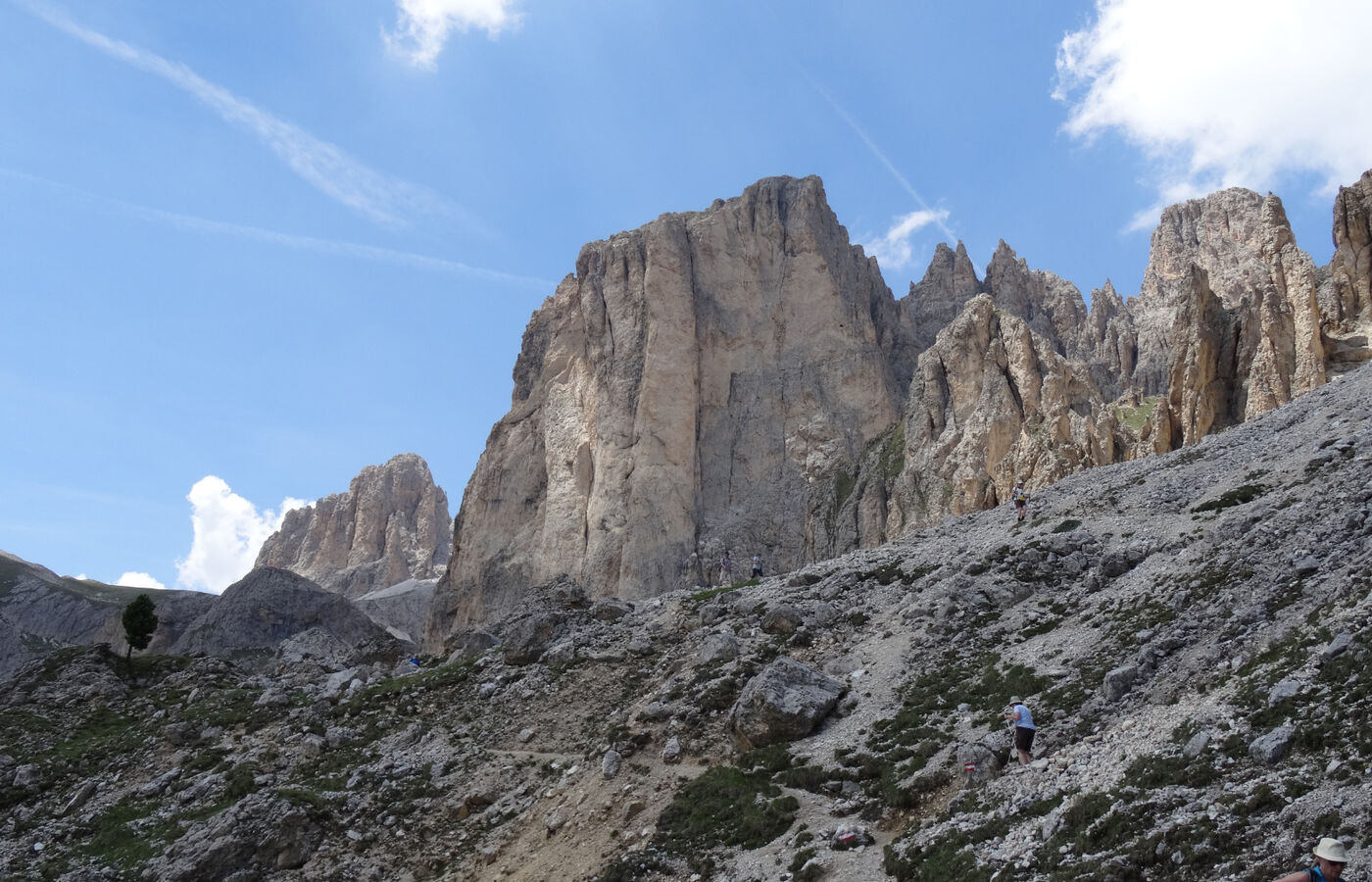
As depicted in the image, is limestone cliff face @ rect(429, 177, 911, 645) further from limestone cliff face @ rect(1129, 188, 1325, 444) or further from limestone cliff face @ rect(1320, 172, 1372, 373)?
limestone cliff face @ rect(1320, 172, 1372, 373)

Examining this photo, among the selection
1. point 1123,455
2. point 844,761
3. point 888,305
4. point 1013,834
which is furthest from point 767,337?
point 1013,834

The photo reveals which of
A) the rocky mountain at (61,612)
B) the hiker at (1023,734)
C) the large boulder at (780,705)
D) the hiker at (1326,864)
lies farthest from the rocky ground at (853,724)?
the rocky mountain at (61,612)

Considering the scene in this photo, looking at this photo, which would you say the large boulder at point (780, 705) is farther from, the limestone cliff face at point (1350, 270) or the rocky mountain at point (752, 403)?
the limestone cliff face at point (1350, 270)

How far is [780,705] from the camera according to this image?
98.5 ft

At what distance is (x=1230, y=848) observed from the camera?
14023 mm

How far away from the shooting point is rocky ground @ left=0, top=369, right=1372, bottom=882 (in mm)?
17391

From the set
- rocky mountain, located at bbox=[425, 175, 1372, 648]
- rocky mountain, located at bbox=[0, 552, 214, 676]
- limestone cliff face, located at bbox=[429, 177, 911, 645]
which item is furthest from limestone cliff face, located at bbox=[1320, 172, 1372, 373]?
rocky mountain, located at bbox=[0, 552, 214, 676]

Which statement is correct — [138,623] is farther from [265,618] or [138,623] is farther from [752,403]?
[752,403]

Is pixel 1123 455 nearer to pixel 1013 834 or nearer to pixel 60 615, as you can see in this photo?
pixel 1013 834

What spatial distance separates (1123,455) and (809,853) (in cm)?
5879

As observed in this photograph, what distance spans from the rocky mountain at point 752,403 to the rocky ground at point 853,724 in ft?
119

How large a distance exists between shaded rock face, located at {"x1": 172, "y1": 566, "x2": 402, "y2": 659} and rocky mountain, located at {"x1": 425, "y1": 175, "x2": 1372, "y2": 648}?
13.1 metres

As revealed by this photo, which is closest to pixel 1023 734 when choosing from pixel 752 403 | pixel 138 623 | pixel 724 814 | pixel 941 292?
pixel 724 814

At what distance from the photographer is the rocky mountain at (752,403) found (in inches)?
3524
